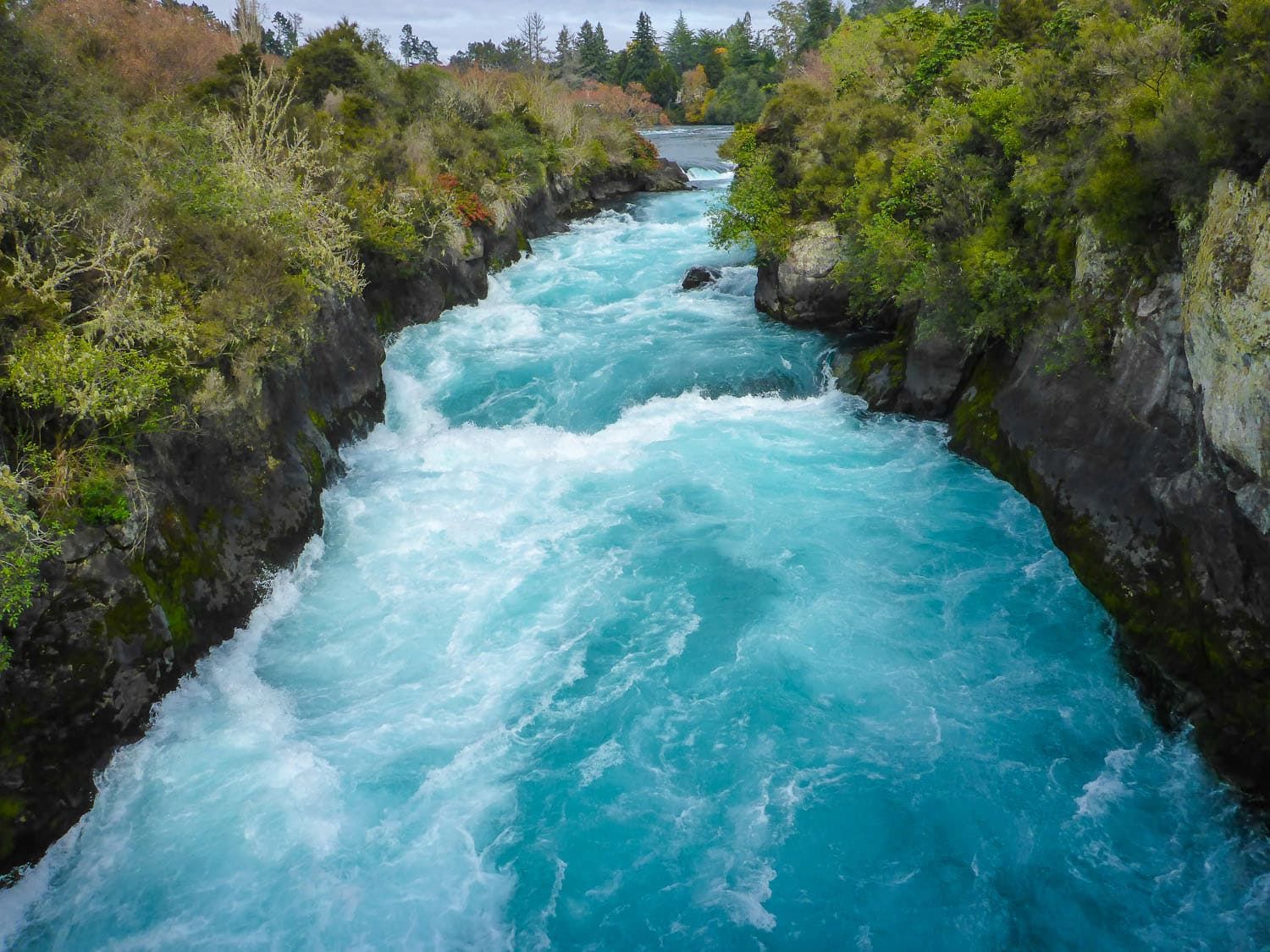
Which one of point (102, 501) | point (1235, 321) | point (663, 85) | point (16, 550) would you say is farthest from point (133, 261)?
point (663, 85)

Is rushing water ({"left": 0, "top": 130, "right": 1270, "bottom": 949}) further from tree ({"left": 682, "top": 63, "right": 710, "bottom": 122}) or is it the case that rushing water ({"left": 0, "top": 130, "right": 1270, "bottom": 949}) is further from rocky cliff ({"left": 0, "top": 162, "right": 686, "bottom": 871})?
tree ({"left": 682, "top": 63, "right": 710, "bottom": 122})

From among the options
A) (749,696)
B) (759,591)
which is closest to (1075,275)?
(759,591)

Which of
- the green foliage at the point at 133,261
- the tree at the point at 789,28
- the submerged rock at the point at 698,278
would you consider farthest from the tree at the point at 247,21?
the tree at the point at 789,28

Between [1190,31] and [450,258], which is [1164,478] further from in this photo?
[450,258]

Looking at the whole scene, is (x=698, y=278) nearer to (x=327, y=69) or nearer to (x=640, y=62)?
(x=327, y=69)

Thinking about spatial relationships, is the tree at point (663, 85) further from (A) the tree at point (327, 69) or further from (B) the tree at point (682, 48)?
(A) the tree at point (327, 69)
